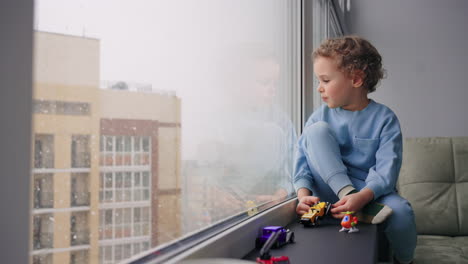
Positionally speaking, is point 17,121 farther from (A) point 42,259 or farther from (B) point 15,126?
(A) point 42,259

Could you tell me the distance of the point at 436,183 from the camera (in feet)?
6.46

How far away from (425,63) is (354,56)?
1.91m

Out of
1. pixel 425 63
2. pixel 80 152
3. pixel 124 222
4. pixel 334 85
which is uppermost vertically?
pixel 425 63

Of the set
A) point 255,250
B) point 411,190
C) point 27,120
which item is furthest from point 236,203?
point 411,190

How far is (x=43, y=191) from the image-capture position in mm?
463

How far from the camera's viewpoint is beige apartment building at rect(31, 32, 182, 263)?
0.47 m

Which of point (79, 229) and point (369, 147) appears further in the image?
point (369, 147)

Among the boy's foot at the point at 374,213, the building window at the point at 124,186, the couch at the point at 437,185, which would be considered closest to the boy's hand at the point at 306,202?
the boy's foot at the point at 374,213

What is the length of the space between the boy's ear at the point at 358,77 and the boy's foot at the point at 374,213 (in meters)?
0.32

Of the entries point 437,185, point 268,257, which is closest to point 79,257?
point 268,257

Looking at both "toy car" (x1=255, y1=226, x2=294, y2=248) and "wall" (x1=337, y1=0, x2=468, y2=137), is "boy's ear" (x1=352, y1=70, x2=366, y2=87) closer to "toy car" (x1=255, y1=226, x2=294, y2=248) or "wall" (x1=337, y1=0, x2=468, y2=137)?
"toy car" (x1=255, y1=226, x2=294, y2=248)

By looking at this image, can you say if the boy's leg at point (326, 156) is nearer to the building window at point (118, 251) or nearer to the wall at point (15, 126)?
the building window at point (118, 251)

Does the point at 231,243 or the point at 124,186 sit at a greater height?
the point at 124,186

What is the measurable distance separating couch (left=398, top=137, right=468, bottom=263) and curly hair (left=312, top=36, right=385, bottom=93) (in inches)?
35.0
